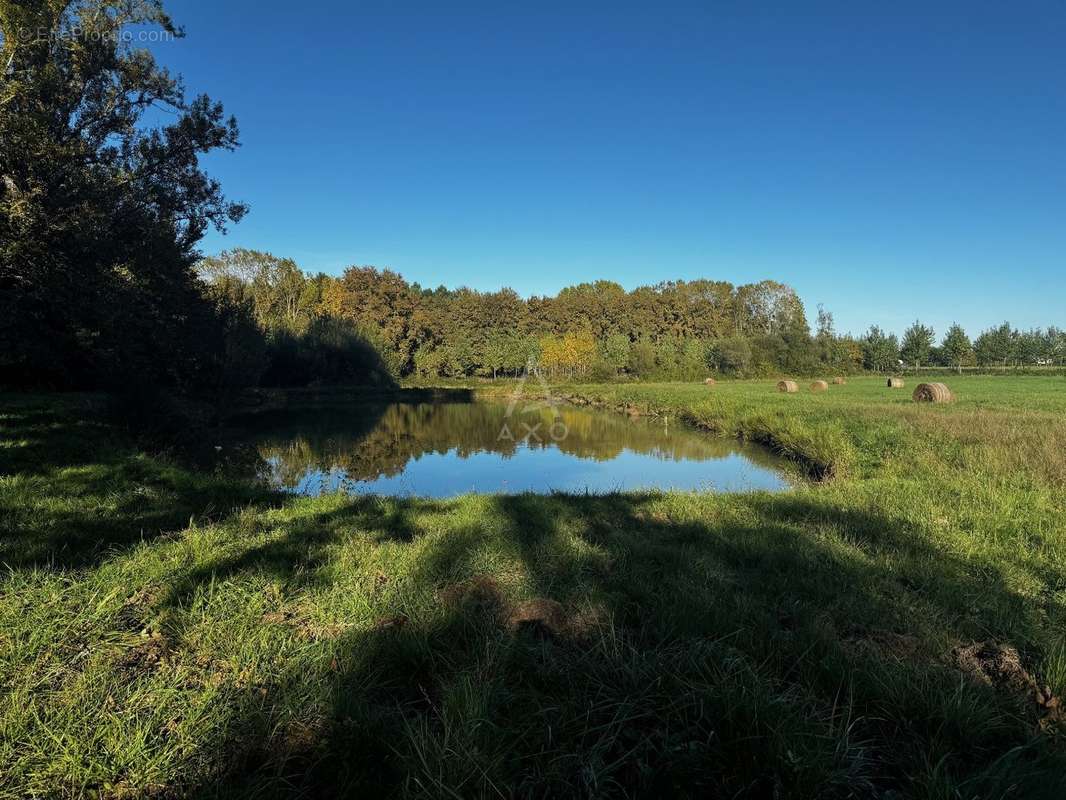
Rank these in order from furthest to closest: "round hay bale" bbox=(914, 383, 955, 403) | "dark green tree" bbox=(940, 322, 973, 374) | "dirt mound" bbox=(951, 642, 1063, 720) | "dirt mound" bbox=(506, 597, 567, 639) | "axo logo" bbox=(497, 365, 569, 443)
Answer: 1. "dark green tree" bbox=(940, 322, 973, 374)
2. "axo logo" bbox=(497, 365, 569, 443)
3. "round hay bale" bbox=(914, 383, 955, 403)
4. "dirt mound" bbox=(506, 597, 567, 639)
5. "dirt mound" bbox=(951, 642, 1063, 720)

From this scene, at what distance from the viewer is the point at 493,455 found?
57.9 feet

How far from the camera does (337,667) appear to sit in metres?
2.47

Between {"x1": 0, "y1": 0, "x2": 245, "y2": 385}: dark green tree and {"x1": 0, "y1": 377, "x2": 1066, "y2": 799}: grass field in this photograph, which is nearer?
{"x1": 0, "y1": 377, "x2": 1066, "y2": 799}: grass field

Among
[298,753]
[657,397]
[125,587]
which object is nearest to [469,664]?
[298,753]

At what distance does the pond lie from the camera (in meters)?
12.2

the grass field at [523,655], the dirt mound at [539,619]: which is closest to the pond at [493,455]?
the grass field at [523,655]

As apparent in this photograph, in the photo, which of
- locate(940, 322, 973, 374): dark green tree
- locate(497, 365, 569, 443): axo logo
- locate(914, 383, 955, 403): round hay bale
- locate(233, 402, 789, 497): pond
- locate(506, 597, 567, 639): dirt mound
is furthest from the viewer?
locate(940, 322, 973, 374): dark green tree

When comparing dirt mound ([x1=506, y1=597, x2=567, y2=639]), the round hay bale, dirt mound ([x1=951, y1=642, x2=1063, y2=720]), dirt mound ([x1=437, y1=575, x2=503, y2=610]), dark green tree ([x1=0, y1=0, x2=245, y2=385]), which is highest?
dark green tree ([x1=0, y1=0, x2=245, y2=385])

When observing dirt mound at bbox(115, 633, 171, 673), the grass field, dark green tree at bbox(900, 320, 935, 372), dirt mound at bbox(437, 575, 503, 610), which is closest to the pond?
the grass field

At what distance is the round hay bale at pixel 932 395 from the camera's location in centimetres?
2197

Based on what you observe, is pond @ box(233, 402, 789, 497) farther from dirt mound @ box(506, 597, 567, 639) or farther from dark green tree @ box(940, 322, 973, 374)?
dark green tree @ box(940, 322, 973, 374)

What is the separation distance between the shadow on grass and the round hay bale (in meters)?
22.4

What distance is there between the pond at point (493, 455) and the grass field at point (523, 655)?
432cm

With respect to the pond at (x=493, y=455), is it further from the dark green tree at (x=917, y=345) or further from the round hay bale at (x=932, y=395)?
the dark green tree at (x=917, y=345)
